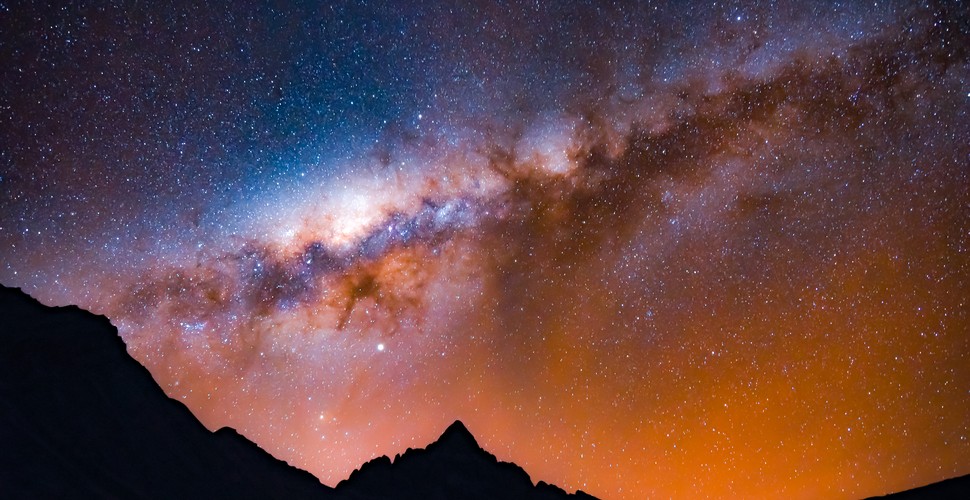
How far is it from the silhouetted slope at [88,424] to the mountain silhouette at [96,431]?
2 centimetres

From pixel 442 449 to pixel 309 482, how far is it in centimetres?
454

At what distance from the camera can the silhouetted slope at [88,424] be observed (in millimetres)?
12953

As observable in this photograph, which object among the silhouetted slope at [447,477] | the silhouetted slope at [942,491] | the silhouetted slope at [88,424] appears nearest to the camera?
the silhouetted slope at [88,424]

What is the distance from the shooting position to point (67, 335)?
14.1 m

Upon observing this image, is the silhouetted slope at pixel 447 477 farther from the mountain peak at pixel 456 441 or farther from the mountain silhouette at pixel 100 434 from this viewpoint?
the mountain silhouette at pixel 100 434

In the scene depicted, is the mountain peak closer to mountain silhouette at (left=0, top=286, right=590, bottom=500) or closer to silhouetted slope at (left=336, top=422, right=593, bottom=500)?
silhouetted slope at (left=336, top=422, right=593, bottom=500)

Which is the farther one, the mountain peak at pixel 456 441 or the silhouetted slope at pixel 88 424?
the mountain peak at pixel 456 441

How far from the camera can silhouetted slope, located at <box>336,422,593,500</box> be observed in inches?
728

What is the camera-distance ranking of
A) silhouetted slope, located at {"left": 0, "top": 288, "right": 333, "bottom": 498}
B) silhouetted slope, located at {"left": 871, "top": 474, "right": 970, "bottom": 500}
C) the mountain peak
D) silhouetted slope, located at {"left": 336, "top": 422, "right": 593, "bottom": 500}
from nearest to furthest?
silhouetted slope, located at {"left": 0, "top": 288, "right": 333, "bottom": 498} → silhouetted slope, located at {"left": 871, "top": 474, "right": 970, "bottom": 500} → silhouetted slope, located at {"left": 336, "top": 422, "right": 593, "bottom": 500} → the mountain peak

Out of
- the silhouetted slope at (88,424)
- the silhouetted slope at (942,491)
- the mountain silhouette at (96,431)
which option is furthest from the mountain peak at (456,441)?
the silhouetted slope at (942,491)

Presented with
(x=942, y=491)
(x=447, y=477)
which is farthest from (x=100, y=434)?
(x=942, y=491)

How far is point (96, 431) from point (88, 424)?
265 mm

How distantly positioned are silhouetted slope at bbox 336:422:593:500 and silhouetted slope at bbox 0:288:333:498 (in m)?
3.54

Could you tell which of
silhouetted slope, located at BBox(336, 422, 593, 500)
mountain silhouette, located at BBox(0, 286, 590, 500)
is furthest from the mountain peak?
mountain silhouette, located at BBox(0, 286, 590, 500)
